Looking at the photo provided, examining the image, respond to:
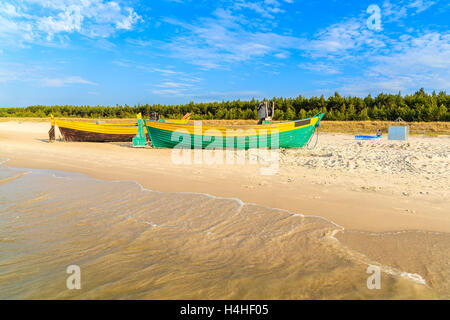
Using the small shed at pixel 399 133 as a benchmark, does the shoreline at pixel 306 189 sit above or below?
below

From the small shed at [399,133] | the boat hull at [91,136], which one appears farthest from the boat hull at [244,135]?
the small shed at [399,133]

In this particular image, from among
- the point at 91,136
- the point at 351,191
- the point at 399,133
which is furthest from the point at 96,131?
the point at 399,133

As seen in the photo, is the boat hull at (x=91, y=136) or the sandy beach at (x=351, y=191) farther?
the boat hull at (x=91, y=136)

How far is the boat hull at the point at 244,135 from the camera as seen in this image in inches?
422

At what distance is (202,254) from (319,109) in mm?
23184

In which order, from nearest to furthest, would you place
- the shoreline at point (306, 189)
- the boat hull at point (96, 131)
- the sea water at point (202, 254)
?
the sea water at point (202, 254)
the shoreline at point (306, 189)
the boat hull at point (96, 131)

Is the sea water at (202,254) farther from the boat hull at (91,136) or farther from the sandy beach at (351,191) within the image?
the boat hull at (91,136)

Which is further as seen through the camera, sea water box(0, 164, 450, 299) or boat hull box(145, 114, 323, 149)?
boat hull box(145, 114, 323, 149)

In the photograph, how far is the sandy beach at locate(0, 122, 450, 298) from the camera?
108 inches

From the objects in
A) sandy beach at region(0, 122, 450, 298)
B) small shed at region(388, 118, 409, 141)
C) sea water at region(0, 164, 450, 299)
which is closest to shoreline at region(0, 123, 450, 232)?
sandy beach at region(0, 122, 450, 298)

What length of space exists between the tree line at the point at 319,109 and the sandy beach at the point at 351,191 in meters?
13.3

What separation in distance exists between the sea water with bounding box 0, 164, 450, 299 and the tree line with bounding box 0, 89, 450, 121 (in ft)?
62.7

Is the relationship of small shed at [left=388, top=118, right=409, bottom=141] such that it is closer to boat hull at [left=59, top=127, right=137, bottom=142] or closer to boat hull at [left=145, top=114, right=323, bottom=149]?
boat hull at [left=145, top=114, right=323, bottom=149]
